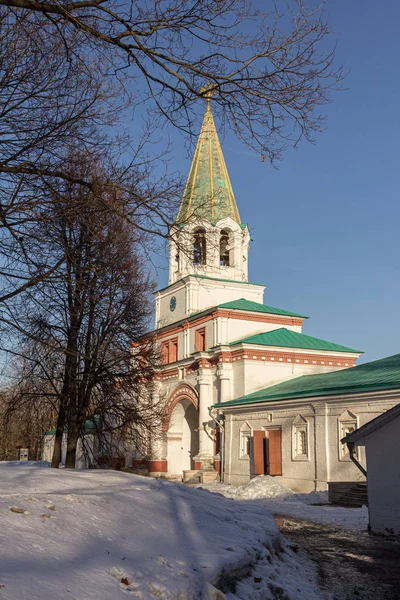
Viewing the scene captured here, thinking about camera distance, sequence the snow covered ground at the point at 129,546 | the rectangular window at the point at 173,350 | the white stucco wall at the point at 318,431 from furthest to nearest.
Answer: the rectangular window at the point at 173,350 < the white stucco wall at the point at 318,431 < the snow covered ground at the point at 129,546

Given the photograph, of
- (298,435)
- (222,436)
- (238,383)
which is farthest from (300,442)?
(238,383)

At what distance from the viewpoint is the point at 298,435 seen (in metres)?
21.7

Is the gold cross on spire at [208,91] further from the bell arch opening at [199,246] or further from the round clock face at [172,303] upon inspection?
the round clock face at [172,303]

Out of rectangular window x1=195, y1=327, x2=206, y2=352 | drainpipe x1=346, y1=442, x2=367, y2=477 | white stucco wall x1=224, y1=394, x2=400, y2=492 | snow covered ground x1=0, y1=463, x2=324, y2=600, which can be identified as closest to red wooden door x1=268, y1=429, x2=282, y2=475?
white stucco wall x1=224, y1=394, x2=400, y2=492

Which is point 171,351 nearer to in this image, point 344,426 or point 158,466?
point 158,466

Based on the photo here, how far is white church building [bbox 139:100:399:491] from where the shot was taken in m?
20.3

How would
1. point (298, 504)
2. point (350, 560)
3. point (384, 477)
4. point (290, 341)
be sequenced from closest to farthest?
point (350, 560) < point (384, 477) < point (298, 504) < point (290, 341)

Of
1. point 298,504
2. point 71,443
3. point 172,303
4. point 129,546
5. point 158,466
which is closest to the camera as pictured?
point 129,546

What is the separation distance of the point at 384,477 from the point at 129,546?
296 inches

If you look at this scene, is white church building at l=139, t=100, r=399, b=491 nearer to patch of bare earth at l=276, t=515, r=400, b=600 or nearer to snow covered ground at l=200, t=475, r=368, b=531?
snow covered ground at l=200, t=475, r=368, b=531

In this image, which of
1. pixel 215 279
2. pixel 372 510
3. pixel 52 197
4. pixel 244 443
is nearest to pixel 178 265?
pixel 215 279

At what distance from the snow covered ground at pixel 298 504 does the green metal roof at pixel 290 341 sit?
725 cm

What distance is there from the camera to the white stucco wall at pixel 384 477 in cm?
1102

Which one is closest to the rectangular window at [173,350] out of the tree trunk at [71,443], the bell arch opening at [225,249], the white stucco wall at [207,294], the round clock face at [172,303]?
the white stucco wall at [207,294]
